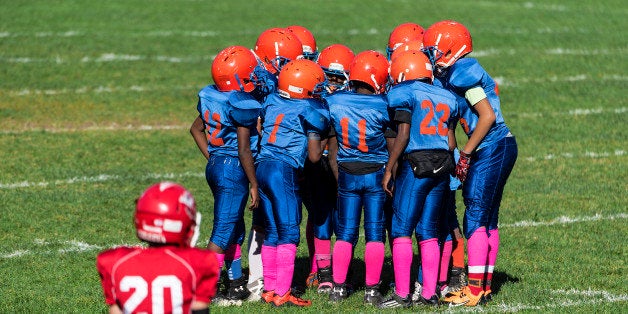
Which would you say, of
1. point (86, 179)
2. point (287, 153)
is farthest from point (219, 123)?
point (86, 179)

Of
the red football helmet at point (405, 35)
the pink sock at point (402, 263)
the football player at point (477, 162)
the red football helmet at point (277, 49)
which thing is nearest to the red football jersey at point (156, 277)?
the pink sock at point (402, 263)

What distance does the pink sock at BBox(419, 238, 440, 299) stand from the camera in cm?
756

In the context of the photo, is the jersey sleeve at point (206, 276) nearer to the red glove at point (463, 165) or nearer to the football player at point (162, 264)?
the football player at point (162, 264)

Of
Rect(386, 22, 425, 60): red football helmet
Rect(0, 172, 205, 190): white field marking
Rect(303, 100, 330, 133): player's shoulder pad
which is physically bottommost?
Rect(0, 172, 205, 190): white field marking

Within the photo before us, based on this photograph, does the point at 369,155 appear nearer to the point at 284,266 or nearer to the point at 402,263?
the point at 402,263

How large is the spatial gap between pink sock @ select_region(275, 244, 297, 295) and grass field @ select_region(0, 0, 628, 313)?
0.19 m

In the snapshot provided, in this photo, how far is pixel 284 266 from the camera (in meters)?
7.62

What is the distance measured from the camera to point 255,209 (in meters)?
→ 7.93

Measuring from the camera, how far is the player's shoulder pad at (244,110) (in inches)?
293

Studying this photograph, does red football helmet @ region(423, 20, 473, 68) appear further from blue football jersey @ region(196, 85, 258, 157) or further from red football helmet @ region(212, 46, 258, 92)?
blue football jersey @ region(196, 85, 258, 157)

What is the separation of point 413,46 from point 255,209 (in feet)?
5.62

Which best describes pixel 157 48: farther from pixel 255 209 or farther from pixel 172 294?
pixel 172 294

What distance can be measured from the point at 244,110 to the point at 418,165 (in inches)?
49.2

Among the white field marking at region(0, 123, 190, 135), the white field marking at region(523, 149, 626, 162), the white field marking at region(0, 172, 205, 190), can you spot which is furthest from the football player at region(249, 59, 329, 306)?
the white field marking at region(0, 123, 190, 135)
